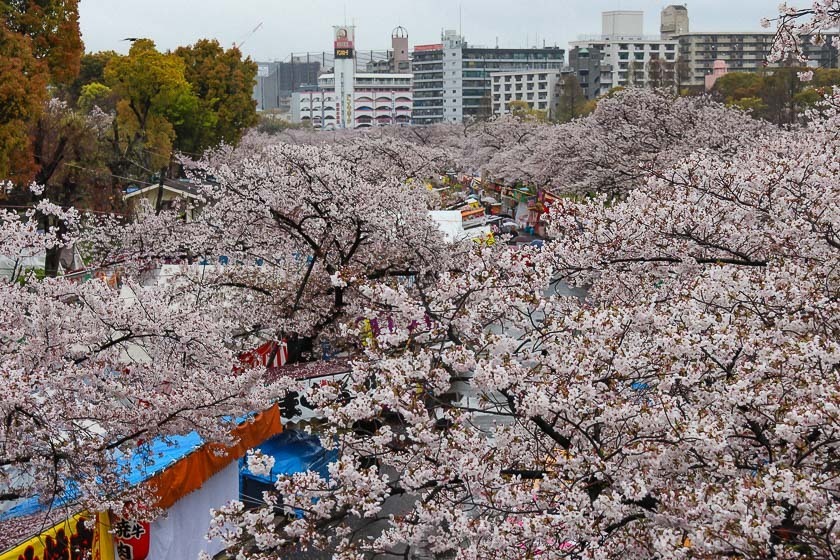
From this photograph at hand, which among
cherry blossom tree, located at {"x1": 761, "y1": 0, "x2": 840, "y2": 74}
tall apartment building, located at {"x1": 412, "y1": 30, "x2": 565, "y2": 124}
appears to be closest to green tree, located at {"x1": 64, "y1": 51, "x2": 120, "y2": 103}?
cherry blossom tree, located at {"x1": 761, "y1": 0, "x2": 840, "y2": 74}

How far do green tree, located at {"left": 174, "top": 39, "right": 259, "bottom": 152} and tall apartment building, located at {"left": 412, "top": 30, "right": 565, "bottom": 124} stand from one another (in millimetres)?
98809

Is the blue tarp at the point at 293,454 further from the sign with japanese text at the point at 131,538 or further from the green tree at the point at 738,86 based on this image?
the green tree at the point at 738,86

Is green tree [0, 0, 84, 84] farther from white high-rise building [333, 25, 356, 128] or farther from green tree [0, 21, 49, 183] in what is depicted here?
white high-rise building [333, 25, 356, 128]

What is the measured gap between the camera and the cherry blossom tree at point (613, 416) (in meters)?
4.88

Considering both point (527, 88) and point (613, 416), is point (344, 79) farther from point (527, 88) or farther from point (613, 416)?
point (613, 416)

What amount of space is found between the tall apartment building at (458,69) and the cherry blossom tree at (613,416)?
136613 mm

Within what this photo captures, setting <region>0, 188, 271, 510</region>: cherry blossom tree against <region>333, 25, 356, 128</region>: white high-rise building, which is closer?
<region>0, 188, 271, 510</region>: cherry blossom tree

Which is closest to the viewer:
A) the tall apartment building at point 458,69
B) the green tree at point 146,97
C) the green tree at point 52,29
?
the green tree at point 52,29

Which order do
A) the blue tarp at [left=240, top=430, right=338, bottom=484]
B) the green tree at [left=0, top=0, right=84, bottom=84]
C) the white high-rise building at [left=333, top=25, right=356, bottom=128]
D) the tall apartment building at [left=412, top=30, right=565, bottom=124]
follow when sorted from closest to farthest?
the blue tarp at [left=240, top=430, right=338, bottom=484] < the green tree at [left=0, top=0, right=84, bottom=84] < the tall apartment building at [left=412, top=30, right=565, bottom=124] < the white high-rise building at [left=333, top=25, right=356, bottom=128]

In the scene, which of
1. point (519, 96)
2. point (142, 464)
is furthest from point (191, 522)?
point (519, 96)

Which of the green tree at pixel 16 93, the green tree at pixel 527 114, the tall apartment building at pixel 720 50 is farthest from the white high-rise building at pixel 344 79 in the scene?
the green tree at pixel 16 93

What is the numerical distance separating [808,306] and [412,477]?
2881 mm

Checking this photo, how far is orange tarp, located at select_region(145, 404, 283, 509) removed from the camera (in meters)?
9.14

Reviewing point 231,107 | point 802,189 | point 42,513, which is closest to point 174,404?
point 42,513
